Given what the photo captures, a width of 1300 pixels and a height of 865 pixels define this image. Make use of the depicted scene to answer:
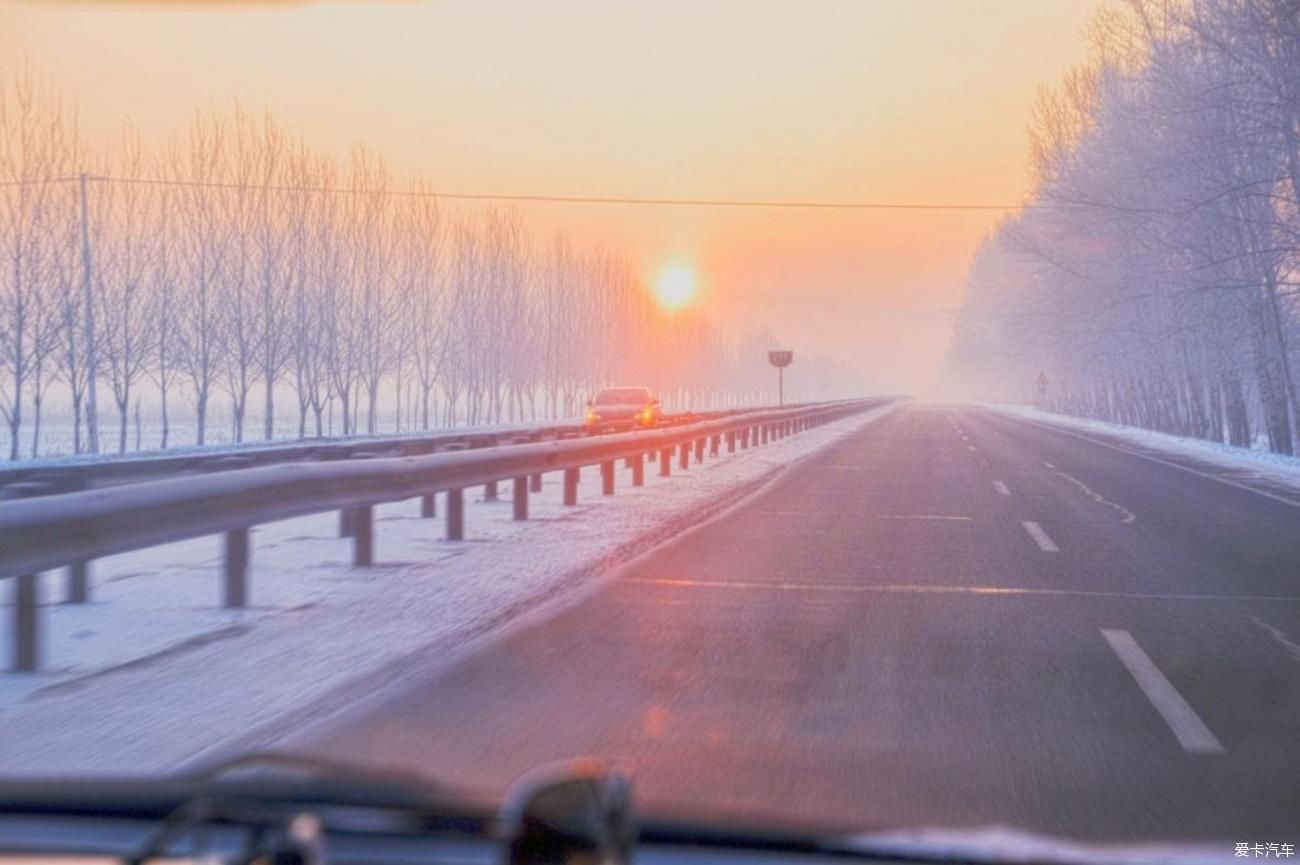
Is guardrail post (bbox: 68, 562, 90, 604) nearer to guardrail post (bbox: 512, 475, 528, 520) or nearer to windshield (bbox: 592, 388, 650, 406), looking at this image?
guardrail post (bbox: 512, 475, 528, 520)

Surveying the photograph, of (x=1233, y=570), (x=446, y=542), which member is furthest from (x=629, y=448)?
(x=1233, y=570)

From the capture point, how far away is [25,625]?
270 inches

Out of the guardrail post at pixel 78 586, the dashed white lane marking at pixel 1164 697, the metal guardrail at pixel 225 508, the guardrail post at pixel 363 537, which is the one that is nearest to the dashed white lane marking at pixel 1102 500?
the metal guardrail at pixel 225 508

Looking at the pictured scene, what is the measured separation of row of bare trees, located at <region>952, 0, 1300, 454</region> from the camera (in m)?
26.2

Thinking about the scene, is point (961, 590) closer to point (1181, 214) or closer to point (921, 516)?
point (921, 516)

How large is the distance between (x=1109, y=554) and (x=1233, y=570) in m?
1.18

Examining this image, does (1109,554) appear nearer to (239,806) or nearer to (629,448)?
(629,448)

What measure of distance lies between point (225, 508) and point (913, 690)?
426 cm

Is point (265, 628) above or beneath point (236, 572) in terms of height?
beneath

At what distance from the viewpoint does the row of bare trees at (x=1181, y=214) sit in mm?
26188

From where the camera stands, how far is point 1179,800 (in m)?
Result: 4.73

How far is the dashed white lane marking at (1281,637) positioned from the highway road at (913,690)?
2 centimetres

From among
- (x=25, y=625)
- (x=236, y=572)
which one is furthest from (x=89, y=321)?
(x=25, y=625)

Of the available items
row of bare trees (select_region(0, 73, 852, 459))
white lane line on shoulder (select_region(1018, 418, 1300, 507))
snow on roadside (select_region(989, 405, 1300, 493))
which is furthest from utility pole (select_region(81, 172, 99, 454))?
snow on roadside (select_region(989, 405, 1300, 493))
